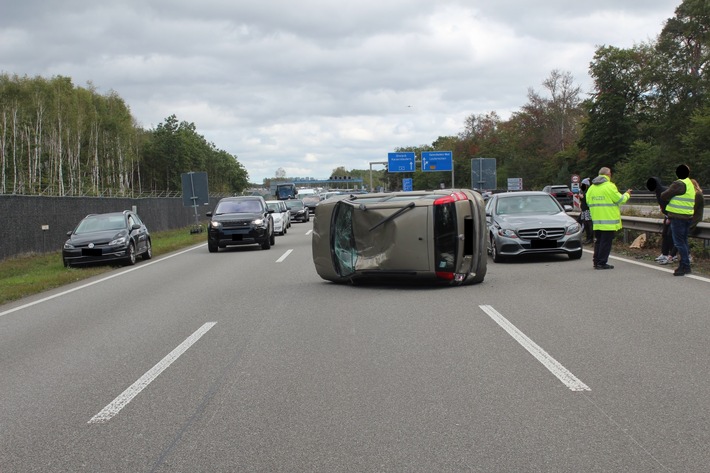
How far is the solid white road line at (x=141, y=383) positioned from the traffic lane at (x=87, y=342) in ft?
0.27

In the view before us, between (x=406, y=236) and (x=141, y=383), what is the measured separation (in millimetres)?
5816

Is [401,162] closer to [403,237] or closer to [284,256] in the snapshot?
[284,256]

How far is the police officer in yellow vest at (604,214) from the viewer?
1261cm

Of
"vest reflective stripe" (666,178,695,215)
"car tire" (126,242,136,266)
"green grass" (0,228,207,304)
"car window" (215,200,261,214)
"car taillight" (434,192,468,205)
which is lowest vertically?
"green grass" (0,228,207,304)

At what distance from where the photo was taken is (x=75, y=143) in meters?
75.4

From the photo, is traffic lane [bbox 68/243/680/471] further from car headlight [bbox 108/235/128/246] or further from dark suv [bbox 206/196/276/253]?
dark suv [bbox 206/196/276/253]

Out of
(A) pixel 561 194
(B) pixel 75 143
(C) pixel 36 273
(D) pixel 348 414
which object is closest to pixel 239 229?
(C) pixel 36 273

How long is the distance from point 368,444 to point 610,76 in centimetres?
7222

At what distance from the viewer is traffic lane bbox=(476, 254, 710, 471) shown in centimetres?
442

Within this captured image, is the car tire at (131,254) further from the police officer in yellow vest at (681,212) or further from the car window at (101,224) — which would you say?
the police officer in yellow vest at (681,212)

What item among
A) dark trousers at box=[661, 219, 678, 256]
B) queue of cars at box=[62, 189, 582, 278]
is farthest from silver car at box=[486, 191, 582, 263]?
queue of cars at box=[62, 189, 582, 278]

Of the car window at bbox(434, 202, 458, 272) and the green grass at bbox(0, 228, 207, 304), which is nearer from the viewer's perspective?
the car window at bbox(434, 202, 458, 272)

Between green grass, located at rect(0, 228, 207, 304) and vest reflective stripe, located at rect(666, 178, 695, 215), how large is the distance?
11674 millimetres

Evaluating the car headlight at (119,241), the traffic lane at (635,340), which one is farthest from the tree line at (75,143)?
the traffic lane at (635,340)
